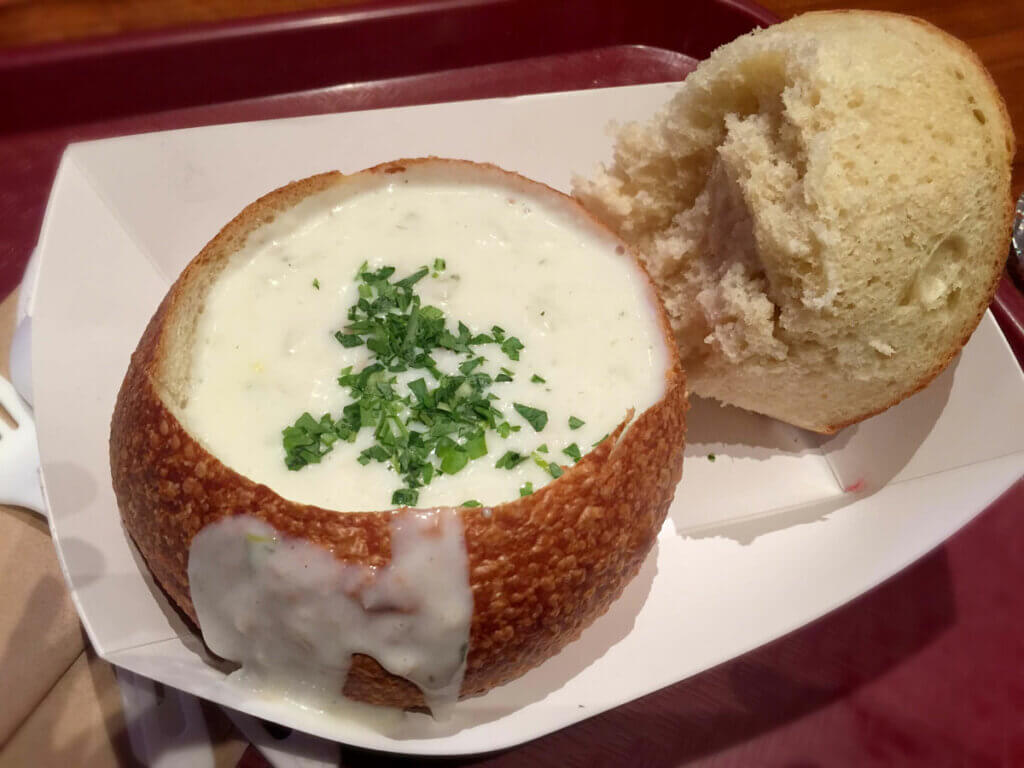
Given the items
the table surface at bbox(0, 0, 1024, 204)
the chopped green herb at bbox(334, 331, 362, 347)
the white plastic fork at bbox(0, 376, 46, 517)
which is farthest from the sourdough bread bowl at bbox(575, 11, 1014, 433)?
the white plastic fork at bbox(0, 376, 46, 517)

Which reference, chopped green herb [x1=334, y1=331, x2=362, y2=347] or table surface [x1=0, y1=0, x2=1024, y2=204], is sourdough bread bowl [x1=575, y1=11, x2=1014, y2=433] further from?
table surface [x1=0, y1=0, x2=1024, y2=204]

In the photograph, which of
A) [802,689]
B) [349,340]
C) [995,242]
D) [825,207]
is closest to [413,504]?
[349,340]

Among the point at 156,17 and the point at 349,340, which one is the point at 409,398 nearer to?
the point at 349,340

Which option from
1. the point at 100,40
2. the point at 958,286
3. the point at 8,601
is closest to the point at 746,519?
the point at 958,286

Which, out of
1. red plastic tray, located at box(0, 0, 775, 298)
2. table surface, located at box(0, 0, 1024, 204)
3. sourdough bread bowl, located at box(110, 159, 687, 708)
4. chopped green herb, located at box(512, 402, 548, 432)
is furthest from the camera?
table surface, located at box(0, 0, 1024, 204)

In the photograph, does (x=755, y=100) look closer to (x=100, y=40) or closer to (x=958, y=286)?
(x=958, y=286)

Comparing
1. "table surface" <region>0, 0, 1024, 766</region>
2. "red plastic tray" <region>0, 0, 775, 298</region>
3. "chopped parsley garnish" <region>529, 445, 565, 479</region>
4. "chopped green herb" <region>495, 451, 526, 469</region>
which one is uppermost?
"red plastic tray" <region>0, 0, 775, 298</region>

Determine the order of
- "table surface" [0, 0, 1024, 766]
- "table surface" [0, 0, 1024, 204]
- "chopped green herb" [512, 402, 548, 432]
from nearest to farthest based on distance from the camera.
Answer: "chopped green herb" [512, 402, 548, 432]
"table surface" [0, 0, 1024, 766]
"table surface" [0, 0, 1024, 204]
